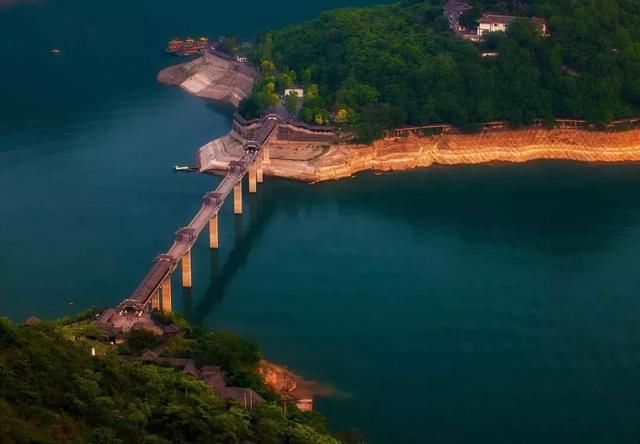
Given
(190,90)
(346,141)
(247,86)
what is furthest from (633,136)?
(190,90)

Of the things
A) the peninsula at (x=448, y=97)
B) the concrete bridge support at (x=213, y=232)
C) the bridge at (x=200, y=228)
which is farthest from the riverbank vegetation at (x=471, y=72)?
the concrete bridge support at (x=213, y=232)

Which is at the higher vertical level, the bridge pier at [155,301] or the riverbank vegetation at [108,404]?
the riverbank vegetation at [108,404]

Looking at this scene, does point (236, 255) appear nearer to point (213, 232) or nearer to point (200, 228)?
point (213, 232)

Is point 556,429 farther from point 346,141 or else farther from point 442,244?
point 346,141

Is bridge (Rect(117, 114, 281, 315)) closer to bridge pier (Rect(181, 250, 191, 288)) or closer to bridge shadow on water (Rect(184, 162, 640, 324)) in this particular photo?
bridge pier (Rect(181, 250, 191, 288))

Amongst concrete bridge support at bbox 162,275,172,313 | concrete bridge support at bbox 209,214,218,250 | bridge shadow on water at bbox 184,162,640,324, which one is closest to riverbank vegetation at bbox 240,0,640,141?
bridge shadow on water at bbox 184,162,640,324

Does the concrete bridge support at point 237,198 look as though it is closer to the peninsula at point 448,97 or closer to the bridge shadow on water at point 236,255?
the bridge shadow on water at point 236,255
